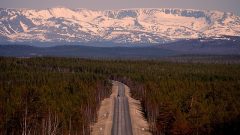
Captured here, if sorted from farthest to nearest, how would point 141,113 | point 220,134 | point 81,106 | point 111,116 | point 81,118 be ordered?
1. point 141,113
2. point 111,116
3. point 81,106
4. point 81,118
5. point 220,134

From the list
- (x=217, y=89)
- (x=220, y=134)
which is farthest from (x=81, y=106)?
(x=217, y=89)

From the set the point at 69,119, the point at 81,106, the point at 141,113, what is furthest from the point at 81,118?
the point at 141,113

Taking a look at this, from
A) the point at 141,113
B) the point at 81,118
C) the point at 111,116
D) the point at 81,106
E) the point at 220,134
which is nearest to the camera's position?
the point at 220,134

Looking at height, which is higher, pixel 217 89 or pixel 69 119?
pixel 69 119

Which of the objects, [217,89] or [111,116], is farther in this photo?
[217,89]

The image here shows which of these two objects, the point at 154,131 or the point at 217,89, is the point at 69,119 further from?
the point at 217,89

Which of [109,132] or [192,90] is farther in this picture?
[192,90]

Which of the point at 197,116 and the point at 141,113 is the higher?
the point at 197,116

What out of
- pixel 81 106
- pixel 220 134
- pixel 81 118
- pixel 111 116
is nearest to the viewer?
pixel 220 134

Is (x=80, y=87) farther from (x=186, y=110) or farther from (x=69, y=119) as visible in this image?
(x=69, y=119)
